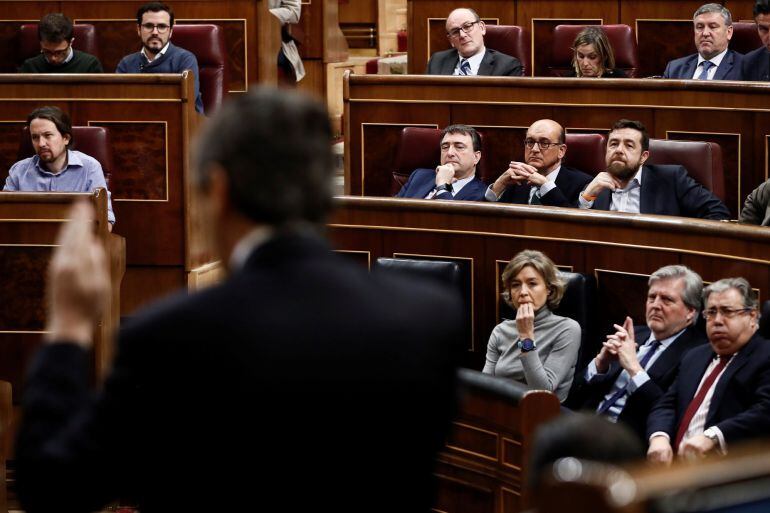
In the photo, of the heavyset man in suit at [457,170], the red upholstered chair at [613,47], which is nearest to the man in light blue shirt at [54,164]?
the heavyset man in suit at [457,170]

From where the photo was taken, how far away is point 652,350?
8.68 ft

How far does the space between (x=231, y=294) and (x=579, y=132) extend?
3.04 m

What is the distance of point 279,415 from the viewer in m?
0.91

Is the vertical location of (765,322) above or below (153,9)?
below

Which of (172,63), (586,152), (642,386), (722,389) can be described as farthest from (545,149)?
(172,63)

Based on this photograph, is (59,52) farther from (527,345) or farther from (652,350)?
(652,350)

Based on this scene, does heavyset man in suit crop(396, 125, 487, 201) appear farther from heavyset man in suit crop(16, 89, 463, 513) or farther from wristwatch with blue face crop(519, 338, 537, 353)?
heavyset man in suit crop(16, 89, 463, 513)

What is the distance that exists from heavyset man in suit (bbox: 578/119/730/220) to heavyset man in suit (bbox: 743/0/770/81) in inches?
34.1

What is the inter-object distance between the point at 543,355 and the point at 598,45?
5.25ft

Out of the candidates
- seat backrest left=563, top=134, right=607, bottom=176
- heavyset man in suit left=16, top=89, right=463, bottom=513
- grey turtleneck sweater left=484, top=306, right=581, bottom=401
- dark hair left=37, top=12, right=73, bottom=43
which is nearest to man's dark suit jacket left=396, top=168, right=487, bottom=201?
seat backrest left=563, top=134, right=607, bottom=176

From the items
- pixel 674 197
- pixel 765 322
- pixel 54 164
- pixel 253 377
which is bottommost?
pixel 765 322

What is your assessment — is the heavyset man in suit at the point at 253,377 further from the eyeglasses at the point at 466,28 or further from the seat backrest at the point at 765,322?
the eyeglasses at the point at 466,28

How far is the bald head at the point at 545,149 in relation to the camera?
3.52m

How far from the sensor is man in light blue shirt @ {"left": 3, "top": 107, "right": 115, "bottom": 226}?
146 inches
